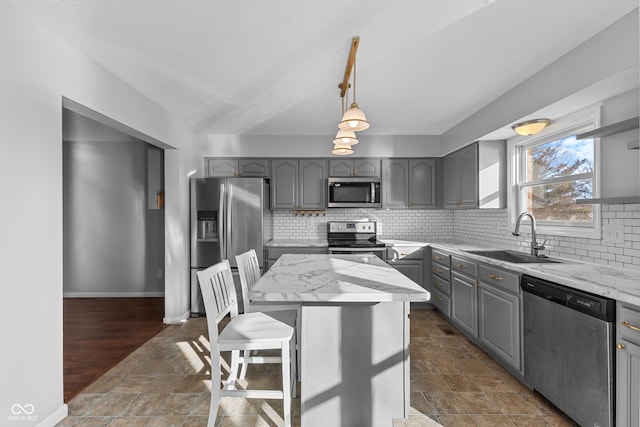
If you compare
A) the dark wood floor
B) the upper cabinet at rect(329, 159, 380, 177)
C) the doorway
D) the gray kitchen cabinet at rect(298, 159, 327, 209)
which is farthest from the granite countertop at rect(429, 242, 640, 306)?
the doorway

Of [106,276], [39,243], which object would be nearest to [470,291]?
[39,243]

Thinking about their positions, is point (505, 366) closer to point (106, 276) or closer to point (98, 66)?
point (98, 66)

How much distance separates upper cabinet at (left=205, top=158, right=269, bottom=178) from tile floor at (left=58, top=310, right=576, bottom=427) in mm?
2397

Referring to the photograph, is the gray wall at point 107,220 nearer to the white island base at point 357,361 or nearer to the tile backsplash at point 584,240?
the white island base at point 357,361

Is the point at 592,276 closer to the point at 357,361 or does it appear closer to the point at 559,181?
the point at 559,181

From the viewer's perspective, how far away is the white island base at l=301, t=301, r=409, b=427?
70.0 inches

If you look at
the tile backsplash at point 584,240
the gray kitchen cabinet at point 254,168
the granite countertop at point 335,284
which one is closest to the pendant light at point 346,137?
the granite countertop at point 335,284

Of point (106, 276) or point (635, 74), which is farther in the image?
point (106, 276)

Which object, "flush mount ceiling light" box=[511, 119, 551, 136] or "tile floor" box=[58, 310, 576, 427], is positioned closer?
"tile floor" box=[58, 310, 576, 427]

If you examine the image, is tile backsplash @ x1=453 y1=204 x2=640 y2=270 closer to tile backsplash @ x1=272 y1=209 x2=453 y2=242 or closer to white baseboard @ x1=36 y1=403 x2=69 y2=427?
Answer: tile backsplash @ x1=272 y1=209 x2=453 y2=242

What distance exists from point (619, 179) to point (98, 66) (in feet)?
12.8

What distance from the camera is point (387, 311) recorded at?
179 centimetres

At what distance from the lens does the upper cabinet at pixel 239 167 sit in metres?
4.59

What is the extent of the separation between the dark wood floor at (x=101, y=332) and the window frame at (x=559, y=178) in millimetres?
4137
